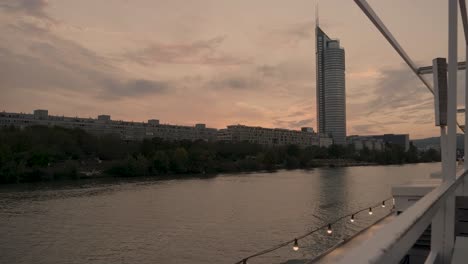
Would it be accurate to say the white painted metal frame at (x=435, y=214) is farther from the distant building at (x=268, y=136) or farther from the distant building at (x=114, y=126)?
the distant building at (x=268, y=136)

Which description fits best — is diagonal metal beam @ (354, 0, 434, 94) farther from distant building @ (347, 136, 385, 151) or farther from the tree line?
distant building @ (347, 136, 385, 151)

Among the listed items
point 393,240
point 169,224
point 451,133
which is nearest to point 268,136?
point 169,224

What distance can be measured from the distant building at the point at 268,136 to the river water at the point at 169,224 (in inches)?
2898

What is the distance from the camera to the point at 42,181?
111ft

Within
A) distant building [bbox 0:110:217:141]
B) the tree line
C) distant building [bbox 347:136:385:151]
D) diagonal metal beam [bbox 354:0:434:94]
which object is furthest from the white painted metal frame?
distant building [bbox 347:136:385:151]

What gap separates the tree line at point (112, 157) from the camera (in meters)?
35.2

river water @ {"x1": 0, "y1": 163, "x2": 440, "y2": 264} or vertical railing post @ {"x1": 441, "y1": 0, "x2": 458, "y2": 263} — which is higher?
vertical railing post @ {"x1": 441, "y1": 0, "x2": 458, "y2": 263}

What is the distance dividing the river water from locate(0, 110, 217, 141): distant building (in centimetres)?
5037

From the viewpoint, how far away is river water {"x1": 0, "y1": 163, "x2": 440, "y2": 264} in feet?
37.2

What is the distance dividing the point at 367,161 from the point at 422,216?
77169 mm

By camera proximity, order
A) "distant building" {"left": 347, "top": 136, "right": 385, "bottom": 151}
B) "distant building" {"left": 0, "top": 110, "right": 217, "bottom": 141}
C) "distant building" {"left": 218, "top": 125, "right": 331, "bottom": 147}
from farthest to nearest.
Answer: "distant building" {"left": 218, "top": 125, "right": 331, "bottom": 147}, "distant building" {"left": 347, "top": 136, "right": 385, "bottom": 151}, "distant building" {"left": 0, "top": 110, "right": 217, "bottom": 141}

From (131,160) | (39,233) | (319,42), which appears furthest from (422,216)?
(319,42)

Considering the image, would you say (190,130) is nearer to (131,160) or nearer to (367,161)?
(367,161)

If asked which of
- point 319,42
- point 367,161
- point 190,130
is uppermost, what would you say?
point 319,42
